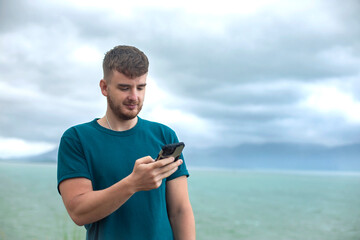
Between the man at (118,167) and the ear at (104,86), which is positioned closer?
the man at (118,167)

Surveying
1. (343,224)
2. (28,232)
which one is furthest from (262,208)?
(28,232)

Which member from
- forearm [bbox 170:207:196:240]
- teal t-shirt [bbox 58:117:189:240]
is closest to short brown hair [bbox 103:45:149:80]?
teal t-shirt [bbox 58:117:189:240]

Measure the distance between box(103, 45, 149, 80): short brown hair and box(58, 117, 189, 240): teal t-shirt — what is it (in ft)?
1.30

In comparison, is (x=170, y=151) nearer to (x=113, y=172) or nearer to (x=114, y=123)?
(x=113, y=172)

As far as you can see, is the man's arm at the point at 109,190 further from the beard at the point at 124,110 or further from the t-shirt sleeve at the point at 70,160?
the beard at the point at 124,110

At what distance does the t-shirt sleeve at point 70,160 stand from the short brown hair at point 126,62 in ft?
1.50

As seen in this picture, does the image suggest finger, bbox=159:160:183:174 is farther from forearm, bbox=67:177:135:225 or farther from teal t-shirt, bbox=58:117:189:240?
teal t-shirt, bbox=58:117:189:240

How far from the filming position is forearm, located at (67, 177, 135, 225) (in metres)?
2.06

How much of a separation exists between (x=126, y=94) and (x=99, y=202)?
2.18ft

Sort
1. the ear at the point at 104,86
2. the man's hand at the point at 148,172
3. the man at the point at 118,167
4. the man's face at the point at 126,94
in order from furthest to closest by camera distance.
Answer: the ear at the point at 104,86, the man's face at the point at 126,94, the man at the point at 118,167, the man's hand at the point at 148,172

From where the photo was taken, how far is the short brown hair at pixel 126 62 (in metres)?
2.37

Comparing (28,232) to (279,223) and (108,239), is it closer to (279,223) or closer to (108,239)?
(279,223)

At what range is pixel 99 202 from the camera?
6.95 feet

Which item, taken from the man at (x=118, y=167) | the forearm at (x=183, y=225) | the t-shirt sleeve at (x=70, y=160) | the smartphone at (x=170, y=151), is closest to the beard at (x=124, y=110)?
the man at (x=118, y=167)
